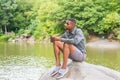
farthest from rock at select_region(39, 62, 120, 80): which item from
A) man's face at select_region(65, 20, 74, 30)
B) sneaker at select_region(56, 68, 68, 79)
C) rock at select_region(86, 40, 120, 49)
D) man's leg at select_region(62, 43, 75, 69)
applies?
rock at select_region(86, 40, 120, 49)

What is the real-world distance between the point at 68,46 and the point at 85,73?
Answer: 2.46 feet

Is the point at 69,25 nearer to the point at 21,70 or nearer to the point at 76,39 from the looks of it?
the point at 76,39

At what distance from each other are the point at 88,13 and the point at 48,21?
6927 mm

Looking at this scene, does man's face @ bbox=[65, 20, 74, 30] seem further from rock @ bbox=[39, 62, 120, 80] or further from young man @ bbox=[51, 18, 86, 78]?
rock @ bbox=[39, 62, 120, 80]

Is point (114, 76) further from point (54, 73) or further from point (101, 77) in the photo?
point (54, 73)

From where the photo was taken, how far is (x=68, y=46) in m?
8.52

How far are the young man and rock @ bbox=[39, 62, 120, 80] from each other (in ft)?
0.46

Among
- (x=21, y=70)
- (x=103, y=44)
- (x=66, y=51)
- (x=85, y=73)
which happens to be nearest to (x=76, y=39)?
(x=66, y=51)

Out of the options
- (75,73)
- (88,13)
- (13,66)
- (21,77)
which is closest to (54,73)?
(75,73)

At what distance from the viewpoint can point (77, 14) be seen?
38.1 metres

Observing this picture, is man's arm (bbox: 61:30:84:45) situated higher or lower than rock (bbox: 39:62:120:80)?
higher

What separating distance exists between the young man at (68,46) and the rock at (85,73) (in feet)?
0.46

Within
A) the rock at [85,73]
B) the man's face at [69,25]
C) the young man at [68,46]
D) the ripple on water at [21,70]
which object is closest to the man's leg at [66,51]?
the young man at [68,46]

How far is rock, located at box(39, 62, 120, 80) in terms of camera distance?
27.6 ft
